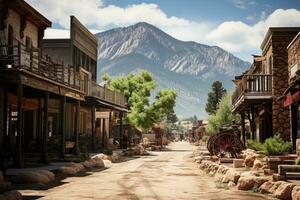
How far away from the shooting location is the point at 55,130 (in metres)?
31.6

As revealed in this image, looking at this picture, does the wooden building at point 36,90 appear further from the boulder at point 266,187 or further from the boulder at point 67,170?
the boulder at point 266,187

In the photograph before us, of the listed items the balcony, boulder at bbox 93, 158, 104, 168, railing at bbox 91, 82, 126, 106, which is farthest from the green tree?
boulder at bbox 93, 158, 104, 168

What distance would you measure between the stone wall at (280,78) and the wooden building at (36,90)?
1027cm

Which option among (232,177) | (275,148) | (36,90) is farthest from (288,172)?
(36,90)

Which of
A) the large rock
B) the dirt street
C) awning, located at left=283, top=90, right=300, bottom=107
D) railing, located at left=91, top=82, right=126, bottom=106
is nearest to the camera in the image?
the dirt street

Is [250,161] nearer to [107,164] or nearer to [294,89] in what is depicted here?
[294,89]

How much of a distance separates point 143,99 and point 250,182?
44.7 m

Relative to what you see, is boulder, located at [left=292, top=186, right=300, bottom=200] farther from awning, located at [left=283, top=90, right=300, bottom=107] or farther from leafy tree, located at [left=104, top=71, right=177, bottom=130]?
leafy tree, located at [left=104, top=71, right=177, bottom=130]

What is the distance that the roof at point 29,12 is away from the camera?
854 inches

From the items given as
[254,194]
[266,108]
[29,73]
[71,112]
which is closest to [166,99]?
[71,112]

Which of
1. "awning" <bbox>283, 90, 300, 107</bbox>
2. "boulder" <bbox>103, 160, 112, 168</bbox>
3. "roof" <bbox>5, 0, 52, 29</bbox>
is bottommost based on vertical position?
"boulder" <bbox>103, 160, 112, 168</bbox>

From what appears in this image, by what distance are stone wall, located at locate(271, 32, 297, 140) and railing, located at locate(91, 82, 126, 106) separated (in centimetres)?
1157

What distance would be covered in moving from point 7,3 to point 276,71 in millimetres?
13730

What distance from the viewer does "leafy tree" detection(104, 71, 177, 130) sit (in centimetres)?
5709
